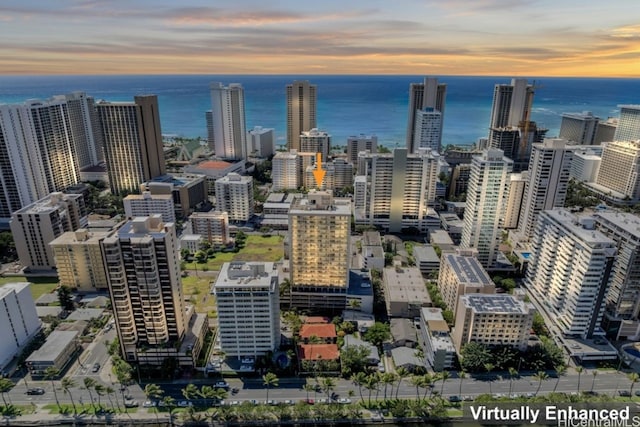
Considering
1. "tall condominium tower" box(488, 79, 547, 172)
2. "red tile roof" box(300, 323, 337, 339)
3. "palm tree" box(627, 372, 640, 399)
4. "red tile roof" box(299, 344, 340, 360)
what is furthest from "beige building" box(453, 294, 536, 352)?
"tall condominium tower" box(488, 79, 547, 172)

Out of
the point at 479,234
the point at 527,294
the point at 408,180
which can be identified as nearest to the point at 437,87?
the point at 408,180

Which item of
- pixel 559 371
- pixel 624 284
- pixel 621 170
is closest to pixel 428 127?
pixel 621 170

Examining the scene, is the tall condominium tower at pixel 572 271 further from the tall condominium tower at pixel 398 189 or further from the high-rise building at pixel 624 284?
the tall condominium tower at pixel 398 189

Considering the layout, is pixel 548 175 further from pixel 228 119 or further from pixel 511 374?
pixel 228 119

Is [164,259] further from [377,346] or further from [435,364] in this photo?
[435,364]

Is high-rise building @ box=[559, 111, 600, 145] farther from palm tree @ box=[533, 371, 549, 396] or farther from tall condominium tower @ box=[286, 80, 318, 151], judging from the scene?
palm tree @ box=[533, 371, 549, 396]

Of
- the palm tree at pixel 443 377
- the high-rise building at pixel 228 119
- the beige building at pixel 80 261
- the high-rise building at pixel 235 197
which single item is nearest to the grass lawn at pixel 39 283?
the beige building at pixel 80 261
